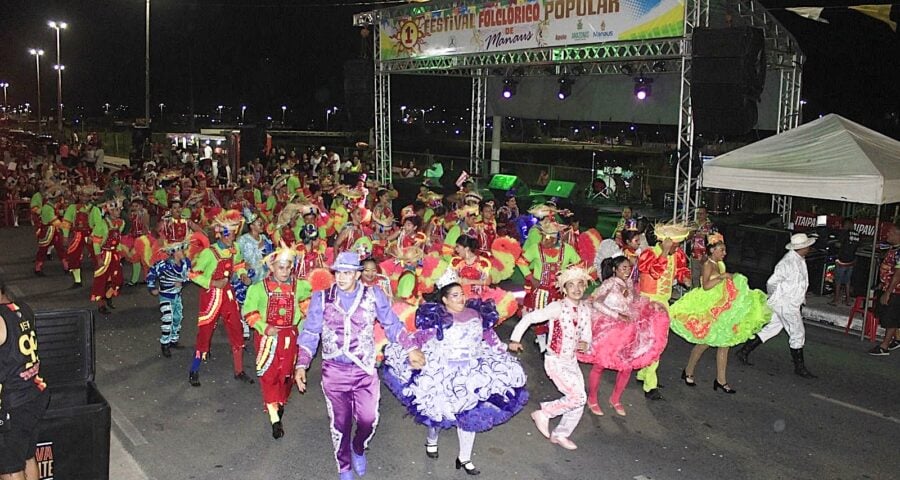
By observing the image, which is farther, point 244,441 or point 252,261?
point 252,261

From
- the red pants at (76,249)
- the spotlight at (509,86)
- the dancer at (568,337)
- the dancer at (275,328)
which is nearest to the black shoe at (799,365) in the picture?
the dancer at (568,337)

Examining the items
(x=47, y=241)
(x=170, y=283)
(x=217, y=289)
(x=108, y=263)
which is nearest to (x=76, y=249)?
(x=47, y=241)

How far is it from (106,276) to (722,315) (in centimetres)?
834

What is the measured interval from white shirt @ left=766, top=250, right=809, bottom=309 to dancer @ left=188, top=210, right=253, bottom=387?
5684mm

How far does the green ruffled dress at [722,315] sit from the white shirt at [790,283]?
0.45m

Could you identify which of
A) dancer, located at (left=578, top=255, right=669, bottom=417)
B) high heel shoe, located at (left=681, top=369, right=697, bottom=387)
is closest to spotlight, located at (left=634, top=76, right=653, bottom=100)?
high heel shoe, located at (left=681, top=369, right=697, bottom=387)

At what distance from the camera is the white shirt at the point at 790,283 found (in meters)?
8.50

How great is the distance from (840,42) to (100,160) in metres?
35.9

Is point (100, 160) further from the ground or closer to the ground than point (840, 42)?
closer to the ground

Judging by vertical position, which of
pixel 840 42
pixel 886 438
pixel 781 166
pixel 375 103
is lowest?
pixel 886 438

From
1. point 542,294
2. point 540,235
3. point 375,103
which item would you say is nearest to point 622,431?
point 542,294

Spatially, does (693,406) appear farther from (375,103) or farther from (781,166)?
(375,103)

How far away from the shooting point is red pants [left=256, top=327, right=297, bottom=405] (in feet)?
21.6

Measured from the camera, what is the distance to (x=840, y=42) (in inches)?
1593
